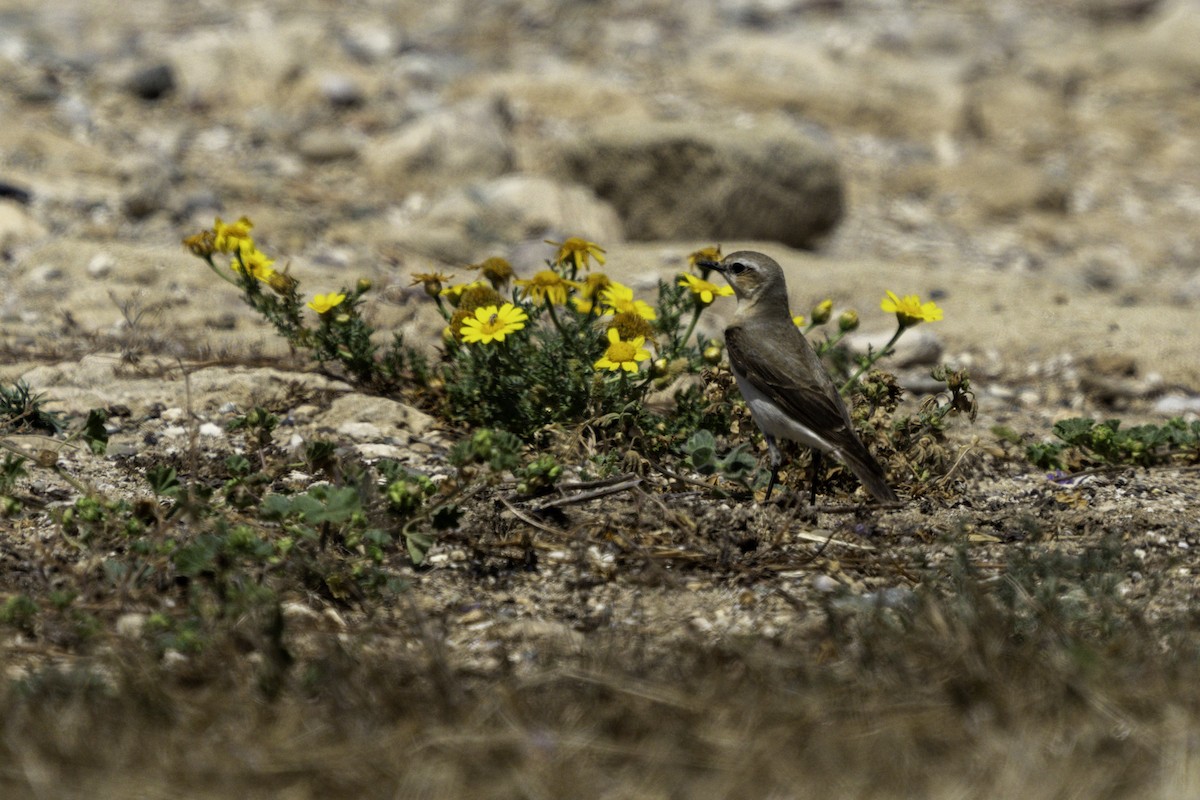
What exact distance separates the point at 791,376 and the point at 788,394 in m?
0.10

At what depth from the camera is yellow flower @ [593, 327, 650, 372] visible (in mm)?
4496

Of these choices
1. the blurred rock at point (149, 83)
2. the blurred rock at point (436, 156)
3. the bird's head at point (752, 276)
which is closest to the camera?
the bird's head at point (752, 276)

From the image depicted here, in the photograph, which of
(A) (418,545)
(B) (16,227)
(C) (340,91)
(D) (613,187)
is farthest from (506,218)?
(A) (418,545)

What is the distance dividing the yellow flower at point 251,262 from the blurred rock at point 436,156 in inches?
243

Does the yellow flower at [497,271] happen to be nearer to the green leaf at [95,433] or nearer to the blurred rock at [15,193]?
the green leaf at [95,433]

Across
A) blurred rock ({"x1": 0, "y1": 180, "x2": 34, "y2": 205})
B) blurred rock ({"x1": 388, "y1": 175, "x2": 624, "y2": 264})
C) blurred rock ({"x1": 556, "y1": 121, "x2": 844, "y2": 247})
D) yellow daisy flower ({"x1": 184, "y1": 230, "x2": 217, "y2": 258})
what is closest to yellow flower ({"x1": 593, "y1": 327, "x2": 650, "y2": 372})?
yellow daisy flower ({"x1": 184, "y1": 230, "x2": 217, "y2": 258})

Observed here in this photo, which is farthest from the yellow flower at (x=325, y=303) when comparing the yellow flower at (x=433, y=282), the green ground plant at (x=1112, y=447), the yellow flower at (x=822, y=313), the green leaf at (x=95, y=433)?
the green ground plant at (x=1112, y=447)

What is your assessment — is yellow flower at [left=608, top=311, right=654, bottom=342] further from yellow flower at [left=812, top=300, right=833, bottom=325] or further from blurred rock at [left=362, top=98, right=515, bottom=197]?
blurred rock at [left=362, top=98, right=515, bottom=197]

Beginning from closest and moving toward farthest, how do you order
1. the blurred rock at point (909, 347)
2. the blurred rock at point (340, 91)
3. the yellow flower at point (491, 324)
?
the yellow flower at point (491, 324) → the blurred rock at point (909, 347) → the blurred rock at point (340, 91)

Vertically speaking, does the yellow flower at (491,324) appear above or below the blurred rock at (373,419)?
above

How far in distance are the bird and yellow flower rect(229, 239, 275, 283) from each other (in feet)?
5.50

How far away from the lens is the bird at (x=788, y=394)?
15.1 ft

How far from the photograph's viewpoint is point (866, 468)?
4.57 meters

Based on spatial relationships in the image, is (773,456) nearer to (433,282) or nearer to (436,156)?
(433,282)
